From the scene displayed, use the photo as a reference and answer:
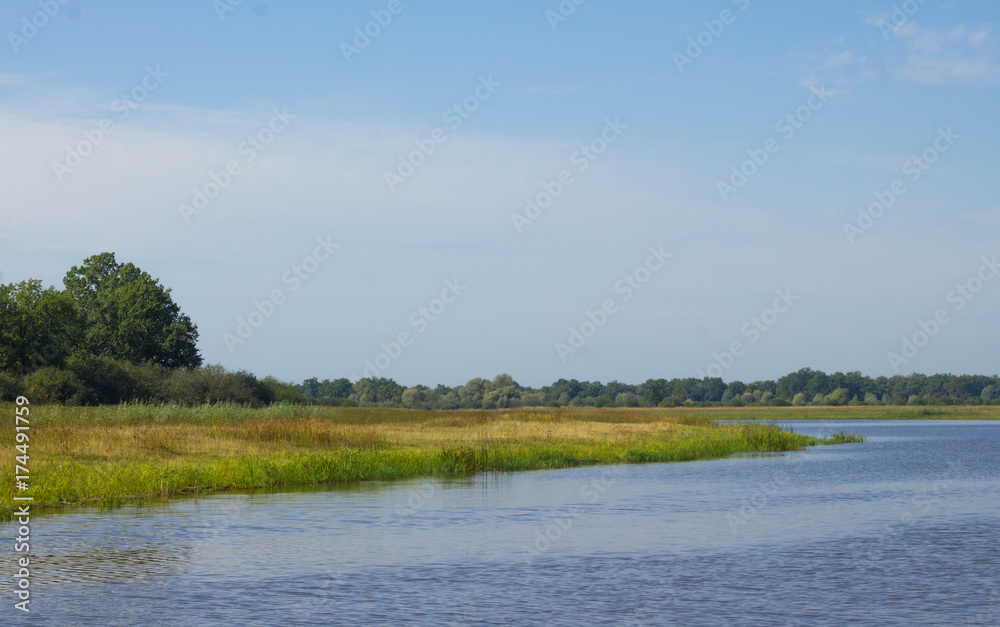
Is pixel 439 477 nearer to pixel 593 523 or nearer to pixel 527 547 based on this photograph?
pixel 593 523

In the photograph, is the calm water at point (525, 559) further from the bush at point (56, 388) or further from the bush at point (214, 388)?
the bush at point (214, 388)

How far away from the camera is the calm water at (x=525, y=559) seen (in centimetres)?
1507

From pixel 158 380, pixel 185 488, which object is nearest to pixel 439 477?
pixel 185 488

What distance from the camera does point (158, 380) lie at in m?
78.9

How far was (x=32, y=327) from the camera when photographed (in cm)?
7681

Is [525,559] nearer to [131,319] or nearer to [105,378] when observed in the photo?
[105,378]

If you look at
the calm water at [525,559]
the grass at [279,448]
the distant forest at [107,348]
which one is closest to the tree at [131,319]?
the distant forest at [107,348]

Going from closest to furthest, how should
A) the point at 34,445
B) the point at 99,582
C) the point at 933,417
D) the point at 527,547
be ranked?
the point at 99,582
the point at 527,547
the point at 34,445
the point at 933,417

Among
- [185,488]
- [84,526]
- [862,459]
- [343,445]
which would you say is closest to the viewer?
[84,526]

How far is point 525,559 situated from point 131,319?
80.8m

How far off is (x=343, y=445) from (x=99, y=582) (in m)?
25.9

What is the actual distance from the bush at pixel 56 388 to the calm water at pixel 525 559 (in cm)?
4390

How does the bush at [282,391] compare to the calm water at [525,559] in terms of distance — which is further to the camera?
the bush at [282,391]

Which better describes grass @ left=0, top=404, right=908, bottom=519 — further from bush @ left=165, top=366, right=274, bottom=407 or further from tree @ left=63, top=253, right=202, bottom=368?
tree @ left=63, top=253, right=202, bottom=368
